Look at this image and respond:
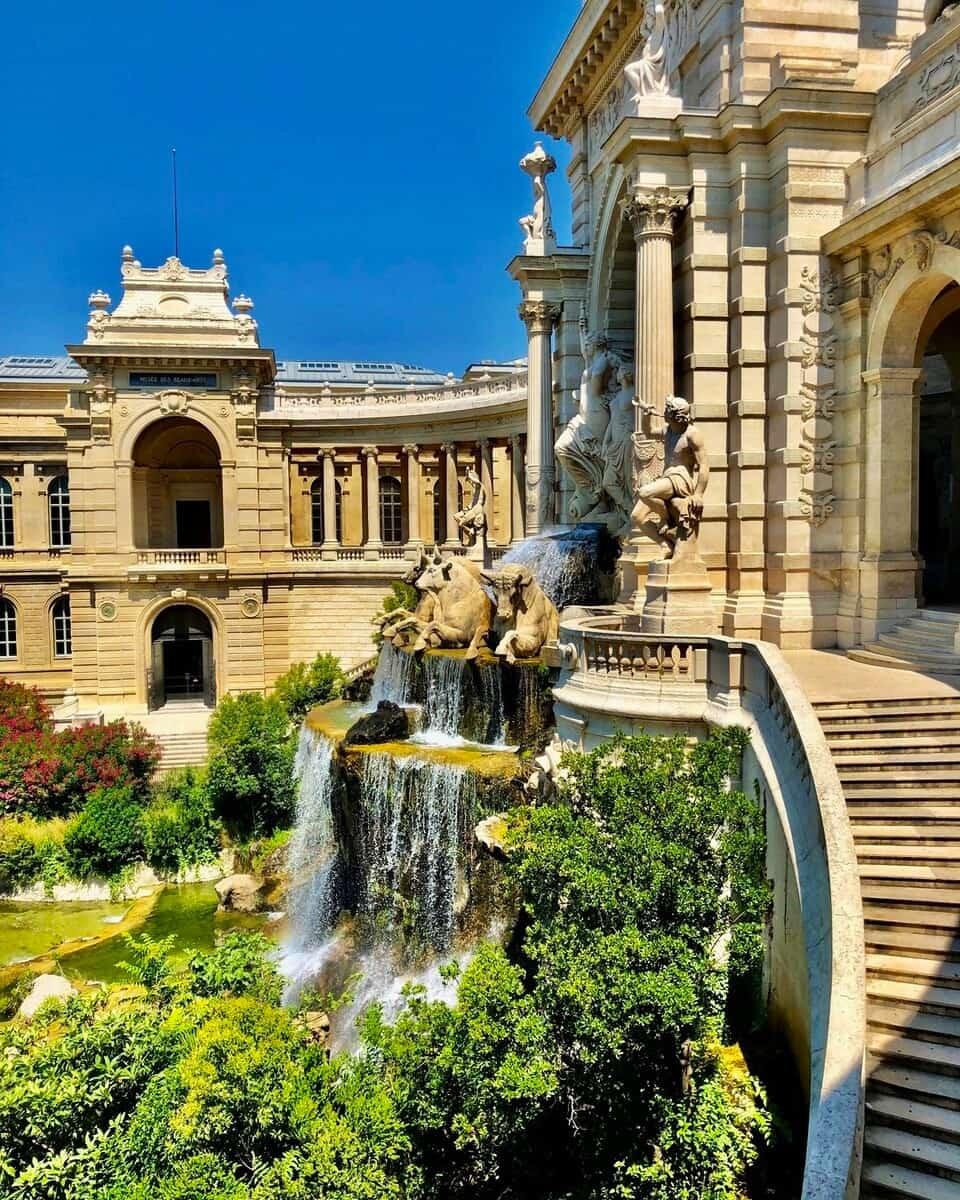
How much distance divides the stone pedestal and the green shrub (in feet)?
68.2

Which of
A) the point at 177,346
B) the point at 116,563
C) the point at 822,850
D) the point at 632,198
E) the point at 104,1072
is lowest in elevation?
the point at 104,1072

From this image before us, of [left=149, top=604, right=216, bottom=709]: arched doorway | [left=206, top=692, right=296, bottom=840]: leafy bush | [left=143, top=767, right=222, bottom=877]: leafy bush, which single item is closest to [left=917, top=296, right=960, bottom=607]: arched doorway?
[left=206, top=692, right=296, bottom=840]: leafy bush

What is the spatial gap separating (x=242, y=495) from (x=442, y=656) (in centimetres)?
2673

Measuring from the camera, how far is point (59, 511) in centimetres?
4884

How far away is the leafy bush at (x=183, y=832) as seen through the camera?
29359mm

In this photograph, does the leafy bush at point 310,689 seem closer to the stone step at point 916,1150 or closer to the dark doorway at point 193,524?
the dark doorway at point 193,524

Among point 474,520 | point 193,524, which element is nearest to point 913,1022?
point 474,520

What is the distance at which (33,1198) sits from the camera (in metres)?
8.63

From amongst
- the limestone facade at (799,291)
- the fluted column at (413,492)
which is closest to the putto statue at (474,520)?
the limestone facade at (799,291)

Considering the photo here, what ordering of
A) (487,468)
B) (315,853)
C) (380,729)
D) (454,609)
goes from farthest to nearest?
(487,468) < (315,853) < (454,609) < (380,729)

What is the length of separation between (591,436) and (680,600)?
9.52 metres

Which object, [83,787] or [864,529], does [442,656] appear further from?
[83,787]

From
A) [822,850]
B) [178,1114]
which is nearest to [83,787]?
[178,1114]

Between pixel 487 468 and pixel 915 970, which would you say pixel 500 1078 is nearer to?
pixel 915 970
